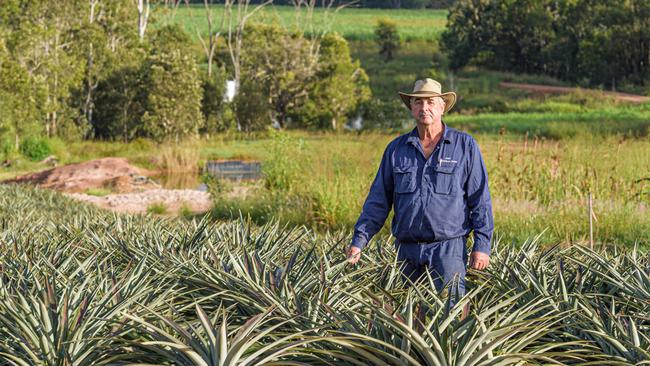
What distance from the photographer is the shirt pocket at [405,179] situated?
15.5ft

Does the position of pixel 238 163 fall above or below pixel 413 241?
below

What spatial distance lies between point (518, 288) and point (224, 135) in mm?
28659

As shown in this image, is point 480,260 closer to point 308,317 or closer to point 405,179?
point 405,179

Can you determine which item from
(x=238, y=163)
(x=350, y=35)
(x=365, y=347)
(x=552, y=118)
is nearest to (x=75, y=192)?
(x=238, y=163)

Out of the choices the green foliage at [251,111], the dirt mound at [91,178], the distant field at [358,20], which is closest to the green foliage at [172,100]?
the green foliage at [251,111]

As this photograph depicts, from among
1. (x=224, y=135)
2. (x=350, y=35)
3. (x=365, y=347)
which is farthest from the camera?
(x=350, y=35)

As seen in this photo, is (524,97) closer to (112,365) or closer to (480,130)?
(480,130)

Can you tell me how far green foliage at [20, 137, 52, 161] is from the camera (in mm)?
26172

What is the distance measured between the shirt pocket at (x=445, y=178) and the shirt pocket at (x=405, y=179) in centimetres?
11

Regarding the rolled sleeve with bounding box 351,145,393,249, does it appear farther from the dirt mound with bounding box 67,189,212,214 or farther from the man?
the dirt mound with bounding box 67,189,212,214

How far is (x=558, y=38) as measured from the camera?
4847 cm

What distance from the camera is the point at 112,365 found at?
11.2ft

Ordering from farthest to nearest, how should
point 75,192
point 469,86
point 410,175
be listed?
point 469,86 < point 75,192 < point 410,175

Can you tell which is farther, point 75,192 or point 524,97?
point 524,97
